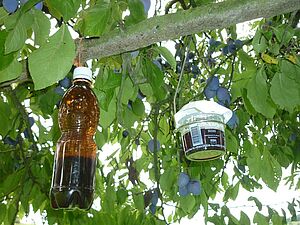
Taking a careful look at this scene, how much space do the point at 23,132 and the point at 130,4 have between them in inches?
46.0

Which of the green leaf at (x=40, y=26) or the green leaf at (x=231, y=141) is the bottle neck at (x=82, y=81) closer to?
the green leaf at (x=40, y=26)


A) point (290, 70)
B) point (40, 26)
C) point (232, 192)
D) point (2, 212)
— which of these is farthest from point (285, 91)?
point (2, 212)

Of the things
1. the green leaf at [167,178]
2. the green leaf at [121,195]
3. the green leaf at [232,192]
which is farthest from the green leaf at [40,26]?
the green leaf at [232,192]

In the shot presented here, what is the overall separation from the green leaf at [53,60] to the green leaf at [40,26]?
0.09 m

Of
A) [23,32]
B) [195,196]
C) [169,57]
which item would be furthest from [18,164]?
[23,32]

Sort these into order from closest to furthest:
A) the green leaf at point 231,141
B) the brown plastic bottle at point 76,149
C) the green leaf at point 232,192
→ the brown plastic bottle at point 76,149 → the green leaf at point 231,141 → the green leaf at point 232,192

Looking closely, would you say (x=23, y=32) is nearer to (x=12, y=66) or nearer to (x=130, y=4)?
(x=12, y=66)

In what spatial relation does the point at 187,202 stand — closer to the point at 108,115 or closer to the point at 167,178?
the point at 167,178

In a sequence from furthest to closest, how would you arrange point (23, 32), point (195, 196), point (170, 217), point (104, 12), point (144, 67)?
1. point (170, 217)
2. point (195, 196)
3. point (144, 67)
4. point (104, 12)
5. point (23, 32)

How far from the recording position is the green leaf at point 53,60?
850 millimetres

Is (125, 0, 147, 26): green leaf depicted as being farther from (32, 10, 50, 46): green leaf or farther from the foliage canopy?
(32, 10, 50, 46): green leaf

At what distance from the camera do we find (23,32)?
0.90 meters

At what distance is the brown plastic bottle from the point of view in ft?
3.13

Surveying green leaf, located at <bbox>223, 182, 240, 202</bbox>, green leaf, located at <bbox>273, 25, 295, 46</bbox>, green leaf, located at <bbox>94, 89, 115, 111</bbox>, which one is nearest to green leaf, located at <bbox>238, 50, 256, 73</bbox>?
green leaf, located at <bbox>273, 25, 295, 46</bbox>
